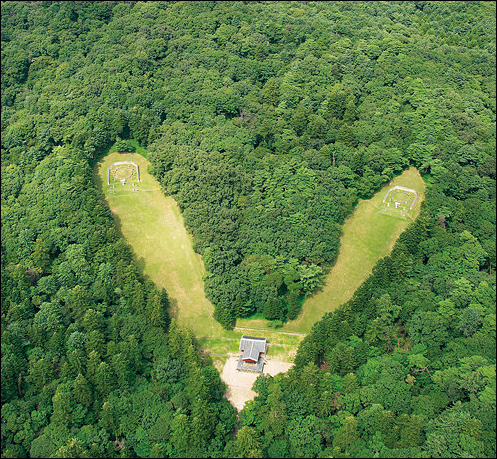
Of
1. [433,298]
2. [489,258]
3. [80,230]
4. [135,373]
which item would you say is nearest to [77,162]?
[80,230]

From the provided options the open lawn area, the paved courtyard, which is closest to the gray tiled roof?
the paved courtyard

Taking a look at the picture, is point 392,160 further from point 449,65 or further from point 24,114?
point 24,114

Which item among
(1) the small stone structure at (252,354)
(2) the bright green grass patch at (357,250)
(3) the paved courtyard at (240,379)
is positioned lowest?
(3) the paved courtyard at (240,379)

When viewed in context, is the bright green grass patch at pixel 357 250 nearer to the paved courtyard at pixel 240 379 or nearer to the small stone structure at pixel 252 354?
the small stone structure at pixel 252 354

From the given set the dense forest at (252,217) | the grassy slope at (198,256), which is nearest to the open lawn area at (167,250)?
the grassy slope at (198,256)

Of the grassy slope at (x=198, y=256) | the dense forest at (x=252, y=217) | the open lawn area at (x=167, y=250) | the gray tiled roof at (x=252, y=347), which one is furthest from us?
the grassy slope at (x=198, y=256)

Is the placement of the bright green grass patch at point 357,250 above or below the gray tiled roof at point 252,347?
above

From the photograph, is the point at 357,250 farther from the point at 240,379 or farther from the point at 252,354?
the point at 240,379
